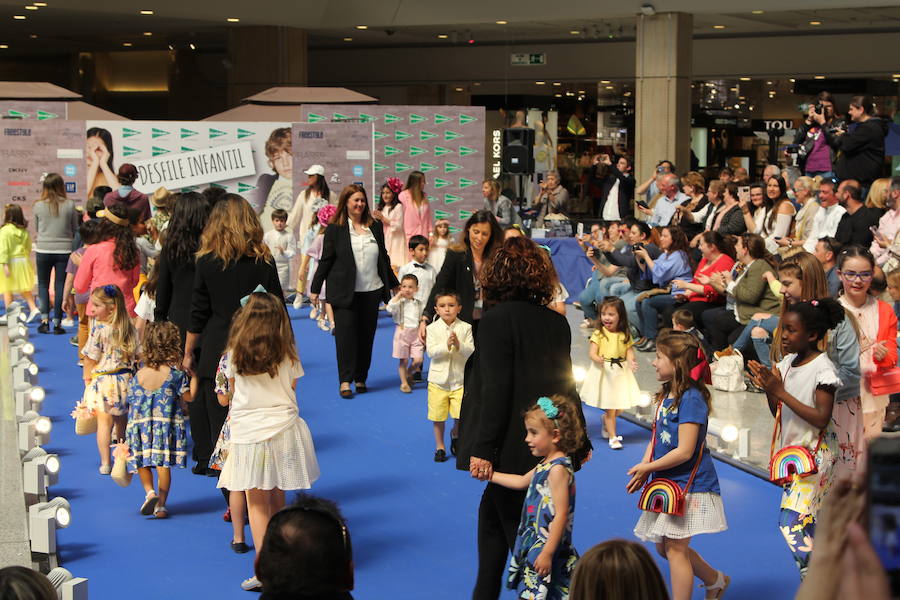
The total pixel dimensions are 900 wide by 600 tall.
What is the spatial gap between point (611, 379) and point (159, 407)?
3155mm

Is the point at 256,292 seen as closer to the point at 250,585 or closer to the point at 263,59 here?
the point at 250,585

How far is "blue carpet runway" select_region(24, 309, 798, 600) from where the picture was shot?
5543mm

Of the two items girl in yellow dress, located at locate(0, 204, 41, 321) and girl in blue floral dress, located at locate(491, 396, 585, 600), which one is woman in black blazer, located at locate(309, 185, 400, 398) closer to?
girl in yellow dress, located at locate(0, 204, 41, 321)

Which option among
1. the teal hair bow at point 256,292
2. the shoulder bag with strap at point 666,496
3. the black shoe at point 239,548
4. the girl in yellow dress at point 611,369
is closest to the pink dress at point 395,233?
the girl in yellow dress at point 611,369

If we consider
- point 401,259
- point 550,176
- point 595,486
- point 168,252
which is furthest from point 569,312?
point 168,252

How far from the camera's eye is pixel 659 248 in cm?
1205

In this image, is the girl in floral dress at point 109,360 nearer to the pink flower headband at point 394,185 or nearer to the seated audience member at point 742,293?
the seated audience member at point 742,293

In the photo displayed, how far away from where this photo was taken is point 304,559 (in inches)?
94.7

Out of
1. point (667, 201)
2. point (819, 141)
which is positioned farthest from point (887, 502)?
point (667, 201)

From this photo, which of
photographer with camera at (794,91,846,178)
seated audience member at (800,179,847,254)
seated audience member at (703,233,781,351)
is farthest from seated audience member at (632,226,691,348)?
photographer with camera at (794,91,846,178)

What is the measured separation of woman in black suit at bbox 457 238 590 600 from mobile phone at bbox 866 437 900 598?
11.3 ft

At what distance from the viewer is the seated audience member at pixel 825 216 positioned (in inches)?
431

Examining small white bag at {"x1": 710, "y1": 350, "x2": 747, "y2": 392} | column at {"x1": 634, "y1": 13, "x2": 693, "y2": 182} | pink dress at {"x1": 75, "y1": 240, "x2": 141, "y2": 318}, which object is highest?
column at {"x1": 634, "y1": 13, "x2": 693, "y2": 182}

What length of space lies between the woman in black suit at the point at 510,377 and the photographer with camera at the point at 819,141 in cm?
906
